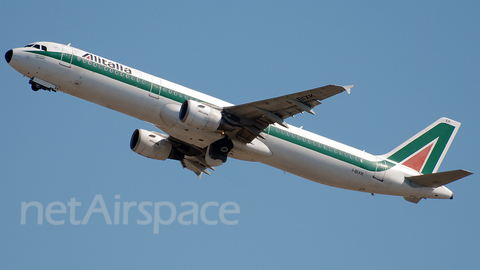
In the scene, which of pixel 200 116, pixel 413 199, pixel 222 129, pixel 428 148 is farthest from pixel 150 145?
pixel 428 148

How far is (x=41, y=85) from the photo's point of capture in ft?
99.9

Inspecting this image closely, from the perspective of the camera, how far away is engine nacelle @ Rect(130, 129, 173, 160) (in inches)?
1455

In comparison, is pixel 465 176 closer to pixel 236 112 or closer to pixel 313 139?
pixel 313 139

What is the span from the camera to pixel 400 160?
130 feet

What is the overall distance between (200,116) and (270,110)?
414cm

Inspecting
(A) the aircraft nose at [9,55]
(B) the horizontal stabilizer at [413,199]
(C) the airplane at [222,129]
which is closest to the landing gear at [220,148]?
(C) the airplane at [222,129]

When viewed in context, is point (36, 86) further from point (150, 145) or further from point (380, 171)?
point (380, 171)

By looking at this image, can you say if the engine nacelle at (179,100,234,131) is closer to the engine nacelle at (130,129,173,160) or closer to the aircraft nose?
the engine nacelle at (130,129,173,160)

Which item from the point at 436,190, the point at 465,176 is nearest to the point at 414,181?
the point at 436,190

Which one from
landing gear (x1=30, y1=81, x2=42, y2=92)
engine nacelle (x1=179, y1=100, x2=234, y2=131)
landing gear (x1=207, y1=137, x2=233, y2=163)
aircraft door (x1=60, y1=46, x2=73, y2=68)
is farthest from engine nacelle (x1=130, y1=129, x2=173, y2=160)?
landing gear (x1=30, y1=81, x2=42, y2=92)

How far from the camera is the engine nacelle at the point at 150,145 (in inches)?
1455

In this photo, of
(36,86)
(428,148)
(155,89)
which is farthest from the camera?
(428,148)

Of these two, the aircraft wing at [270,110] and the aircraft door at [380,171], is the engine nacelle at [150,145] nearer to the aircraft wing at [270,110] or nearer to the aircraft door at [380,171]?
the aircraft wing at [270,110]

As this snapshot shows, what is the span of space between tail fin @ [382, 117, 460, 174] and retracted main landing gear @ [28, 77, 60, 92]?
2308 cm
